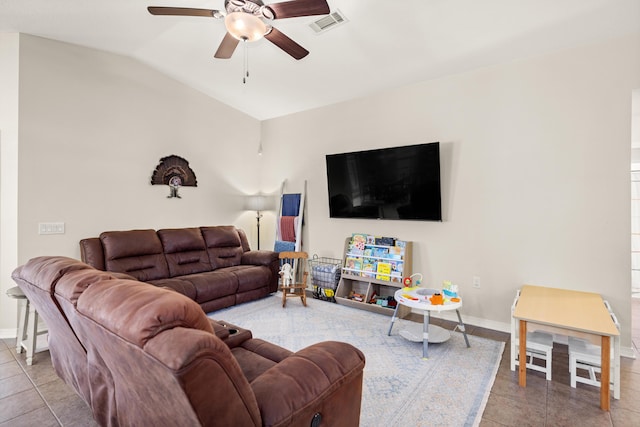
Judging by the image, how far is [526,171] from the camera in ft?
10.3

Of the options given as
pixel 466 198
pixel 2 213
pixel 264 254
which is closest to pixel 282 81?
pixel 264 254

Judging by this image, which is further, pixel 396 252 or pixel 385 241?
pixel 385 241

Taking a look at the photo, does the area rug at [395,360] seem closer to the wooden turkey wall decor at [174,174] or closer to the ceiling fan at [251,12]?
the wooden turkey wall decor at [174,174]

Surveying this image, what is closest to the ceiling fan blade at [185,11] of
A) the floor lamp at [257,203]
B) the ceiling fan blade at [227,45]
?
the ceiling fan blade at [227,45]

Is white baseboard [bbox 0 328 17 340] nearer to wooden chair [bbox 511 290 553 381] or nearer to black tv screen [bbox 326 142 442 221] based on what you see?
black tv screen [bbox 326 142 442 221]

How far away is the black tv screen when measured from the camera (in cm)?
357

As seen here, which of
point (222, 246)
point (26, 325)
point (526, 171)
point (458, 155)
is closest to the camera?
point (26, 325)

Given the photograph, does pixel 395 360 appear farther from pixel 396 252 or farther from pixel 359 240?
pixel 359 240

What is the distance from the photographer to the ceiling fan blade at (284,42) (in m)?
2.35

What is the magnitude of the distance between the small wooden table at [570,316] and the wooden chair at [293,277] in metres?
2.44

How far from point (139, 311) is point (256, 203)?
14.3 ft

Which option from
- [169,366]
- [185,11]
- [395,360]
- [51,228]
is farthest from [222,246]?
[169,366]

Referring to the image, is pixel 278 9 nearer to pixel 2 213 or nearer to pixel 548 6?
pixel 548 6

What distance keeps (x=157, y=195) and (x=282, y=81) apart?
2.29 m
